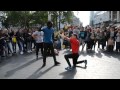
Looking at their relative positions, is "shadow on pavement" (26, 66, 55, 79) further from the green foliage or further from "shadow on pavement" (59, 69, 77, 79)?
the green foliage

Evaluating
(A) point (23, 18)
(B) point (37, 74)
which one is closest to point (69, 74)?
(B) point (37, 74)

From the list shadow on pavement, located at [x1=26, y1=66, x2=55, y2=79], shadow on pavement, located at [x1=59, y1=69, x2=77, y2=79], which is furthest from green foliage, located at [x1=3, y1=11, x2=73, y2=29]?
shadow on pavement, located at [x1=59, y1=69, x2=77, y2=79]

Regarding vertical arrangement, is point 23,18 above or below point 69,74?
above

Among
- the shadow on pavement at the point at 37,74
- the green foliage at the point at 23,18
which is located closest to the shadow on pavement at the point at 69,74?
the shadow on pavement at the point at 37,74

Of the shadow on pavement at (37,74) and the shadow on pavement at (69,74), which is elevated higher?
the shadow on pavement at (37,74)

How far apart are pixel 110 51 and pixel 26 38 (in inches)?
231

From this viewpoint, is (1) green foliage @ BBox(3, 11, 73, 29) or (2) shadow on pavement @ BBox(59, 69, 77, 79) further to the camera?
(1) green foliage @ BBox(3, 11, 73, 29)

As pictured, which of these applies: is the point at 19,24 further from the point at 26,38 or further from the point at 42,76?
→ the point at 42,76

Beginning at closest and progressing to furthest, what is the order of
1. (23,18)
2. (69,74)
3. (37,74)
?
(37,74) → (69,74) → (23,18)

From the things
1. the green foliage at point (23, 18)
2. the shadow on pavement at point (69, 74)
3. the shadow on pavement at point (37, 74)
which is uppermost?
the green foliage at point (23, 18)

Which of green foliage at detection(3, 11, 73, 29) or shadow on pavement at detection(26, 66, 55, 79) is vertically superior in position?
green foliage at detection(3, 11, 73, 29)

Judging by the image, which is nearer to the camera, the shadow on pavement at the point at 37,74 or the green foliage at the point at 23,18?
the shadow on pavement at the point at 37,74

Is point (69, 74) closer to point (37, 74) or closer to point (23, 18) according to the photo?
point (37, 74)

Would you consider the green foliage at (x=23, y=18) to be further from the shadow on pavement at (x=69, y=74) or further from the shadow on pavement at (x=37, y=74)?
the shadow on pavement at (x=69, y=74)
